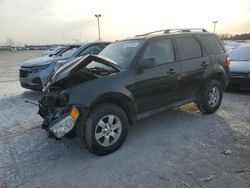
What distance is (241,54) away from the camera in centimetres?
945

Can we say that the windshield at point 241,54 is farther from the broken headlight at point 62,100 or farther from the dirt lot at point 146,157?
the broken headlight at point 62,100

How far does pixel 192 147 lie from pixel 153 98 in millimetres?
1117

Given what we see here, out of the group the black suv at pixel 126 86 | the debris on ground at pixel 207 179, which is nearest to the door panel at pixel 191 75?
the black suv at pixel 126 86

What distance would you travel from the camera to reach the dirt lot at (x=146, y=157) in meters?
3.48

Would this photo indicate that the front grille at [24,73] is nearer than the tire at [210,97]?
No

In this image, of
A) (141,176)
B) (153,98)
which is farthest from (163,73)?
(141,176)

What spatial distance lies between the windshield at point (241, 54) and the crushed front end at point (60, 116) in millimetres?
7233

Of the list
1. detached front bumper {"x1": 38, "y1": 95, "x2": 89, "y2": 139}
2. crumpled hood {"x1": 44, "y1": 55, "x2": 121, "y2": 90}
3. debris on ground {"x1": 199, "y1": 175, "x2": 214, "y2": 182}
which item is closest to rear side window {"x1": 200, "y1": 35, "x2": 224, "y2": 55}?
crumpled hood {"x1": 44, "y1": 55, "x2": 121, "y2": 90}

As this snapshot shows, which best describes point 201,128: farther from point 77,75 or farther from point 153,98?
point 77,75

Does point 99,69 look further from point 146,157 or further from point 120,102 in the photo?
point 146,157

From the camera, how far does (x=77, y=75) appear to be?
14.1 feet

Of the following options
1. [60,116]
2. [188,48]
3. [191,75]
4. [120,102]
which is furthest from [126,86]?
[188,48]

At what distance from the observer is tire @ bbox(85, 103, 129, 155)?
399 cm

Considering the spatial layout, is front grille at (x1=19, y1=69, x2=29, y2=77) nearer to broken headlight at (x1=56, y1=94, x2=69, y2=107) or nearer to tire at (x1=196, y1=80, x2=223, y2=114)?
broken headlight at (x1=56, y1=94, x2=69, y2=107)
